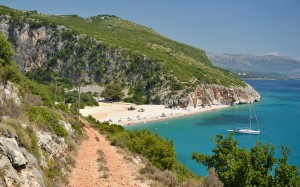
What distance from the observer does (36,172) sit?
16.3m

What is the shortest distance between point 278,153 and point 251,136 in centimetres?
1774

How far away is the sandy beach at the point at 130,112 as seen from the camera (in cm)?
8931

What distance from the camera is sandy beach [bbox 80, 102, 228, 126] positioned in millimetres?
89312

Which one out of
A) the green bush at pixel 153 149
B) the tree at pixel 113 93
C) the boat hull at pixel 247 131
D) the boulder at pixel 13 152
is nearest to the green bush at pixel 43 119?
the green bush at pixel 153 149

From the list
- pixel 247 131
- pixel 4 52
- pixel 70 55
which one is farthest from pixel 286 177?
pixel 70 55

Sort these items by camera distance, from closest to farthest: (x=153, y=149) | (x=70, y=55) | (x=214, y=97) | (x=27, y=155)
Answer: (x=27, y=155) → (x=153, y=149) → (x=214, y=97) → (x=70, y=55)

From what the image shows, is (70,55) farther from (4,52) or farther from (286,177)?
(286,177)

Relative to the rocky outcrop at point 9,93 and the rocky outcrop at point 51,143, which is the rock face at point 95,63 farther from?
the rocky outcrop at point 51,143

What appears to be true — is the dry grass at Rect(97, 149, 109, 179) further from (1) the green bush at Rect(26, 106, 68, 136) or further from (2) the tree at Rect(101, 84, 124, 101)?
(2) the tree at Rect(101, 84, 124, 101)

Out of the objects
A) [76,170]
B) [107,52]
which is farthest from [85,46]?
[76,170]

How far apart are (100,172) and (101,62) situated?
12754cm

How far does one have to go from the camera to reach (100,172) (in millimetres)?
21844

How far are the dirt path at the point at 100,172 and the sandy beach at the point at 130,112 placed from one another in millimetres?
56333

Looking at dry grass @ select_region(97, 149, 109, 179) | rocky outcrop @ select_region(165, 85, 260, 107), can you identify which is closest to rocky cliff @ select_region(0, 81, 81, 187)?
dry grass @ select_region(97, 149, 109, 179)
